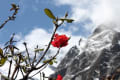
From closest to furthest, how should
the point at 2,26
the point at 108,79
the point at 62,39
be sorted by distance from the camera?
the point at 108,79, the point at 62,39, the point at 2,26

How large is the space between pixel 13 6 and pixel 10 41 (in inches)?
74.7

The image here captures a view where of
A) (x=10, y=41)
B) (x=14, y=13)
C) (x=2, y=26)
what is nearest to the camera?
(x=10, y=41)

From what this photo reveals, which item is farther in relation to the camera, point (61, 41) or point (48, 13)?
point (61, 41)

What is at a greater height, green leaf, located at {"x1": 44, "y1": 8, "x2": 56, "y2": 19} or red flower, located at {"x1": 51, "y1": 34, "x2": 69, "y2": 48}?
green leaf, located at {"x1": 44, "y1": 8, "x2": 56, "y2": 19}

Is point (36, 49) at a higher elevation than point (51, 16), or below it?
below

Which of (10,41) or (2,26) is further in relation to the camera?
(2,26)

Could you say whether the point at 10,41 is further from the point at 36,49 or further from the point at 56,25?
the point at 56,25

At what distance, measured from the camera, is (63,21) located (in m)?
2.11

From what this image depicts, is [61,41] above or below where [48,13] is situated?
below

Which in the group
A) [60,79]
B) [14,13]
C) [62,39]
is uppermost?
[14,13]

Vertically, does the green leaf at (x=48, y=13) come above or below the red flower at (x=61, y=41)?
above

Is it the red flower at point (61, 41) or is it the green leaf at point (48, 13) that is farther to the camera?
the red flower at point (61, 41)

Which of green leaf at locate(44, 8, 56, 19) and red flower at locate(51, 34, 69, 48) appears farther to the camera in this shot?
red flower at locate(51, 34, 69, 48)

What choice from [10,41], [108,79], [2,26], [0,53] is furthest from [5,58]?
[108,79]
